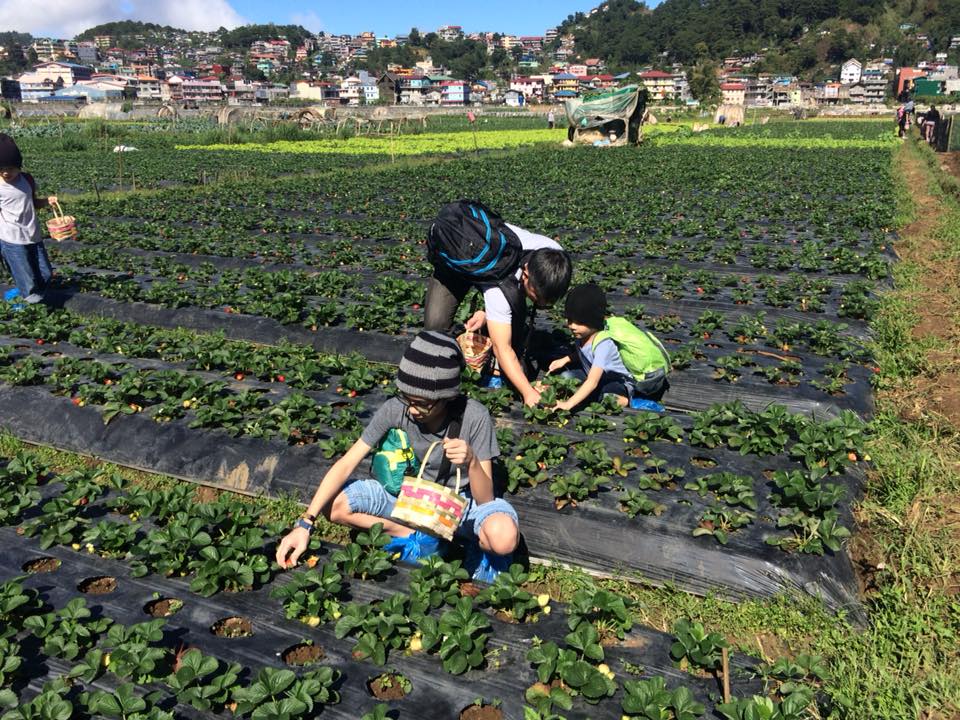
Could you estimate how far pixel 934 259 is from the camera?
1105 centimetres

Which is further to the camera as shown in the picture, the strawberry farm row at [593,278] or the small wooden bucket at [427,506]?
the strawberry farm row at [593,278]

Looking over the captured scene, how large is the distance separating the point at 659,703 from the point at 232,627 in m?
1.95

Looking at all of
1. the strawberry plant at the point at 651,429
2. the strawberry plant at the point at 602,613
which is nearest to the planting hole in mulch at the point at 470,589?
the strawberry plant at the point at 602,613

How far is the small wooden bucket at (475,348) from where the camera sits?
226 inches

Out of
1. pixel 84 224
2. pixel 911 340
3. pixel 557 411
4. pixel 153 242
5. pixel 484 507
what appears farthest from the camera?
pixel 84 224

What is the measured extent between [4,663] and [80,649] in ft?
0.98

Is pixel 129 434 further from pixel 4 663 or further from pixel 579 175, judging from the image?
pixel 579 175

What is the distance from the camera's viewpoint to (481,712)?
112 inches

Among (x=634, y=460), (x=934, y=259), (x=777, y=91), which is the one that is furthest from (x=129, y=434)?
(x=777, y=91)

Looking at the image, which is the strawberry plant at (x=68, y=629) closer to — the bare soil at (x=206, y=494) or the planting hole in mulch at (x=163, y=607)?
the planting hole in mulch at (x=163, y=607)

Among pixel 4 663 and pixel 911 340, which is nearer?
pixel 4 663

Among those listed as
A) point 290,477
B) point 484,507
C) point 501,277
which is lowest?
point 290,477

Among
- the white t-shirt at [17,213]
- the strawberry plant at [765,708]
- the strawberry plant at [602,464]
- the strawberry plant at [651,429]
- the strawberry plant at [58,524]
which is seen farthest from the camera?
the white t-shirt at [17,213]

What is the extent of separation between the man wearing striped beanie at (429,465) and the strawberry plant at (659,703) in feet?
3.20
